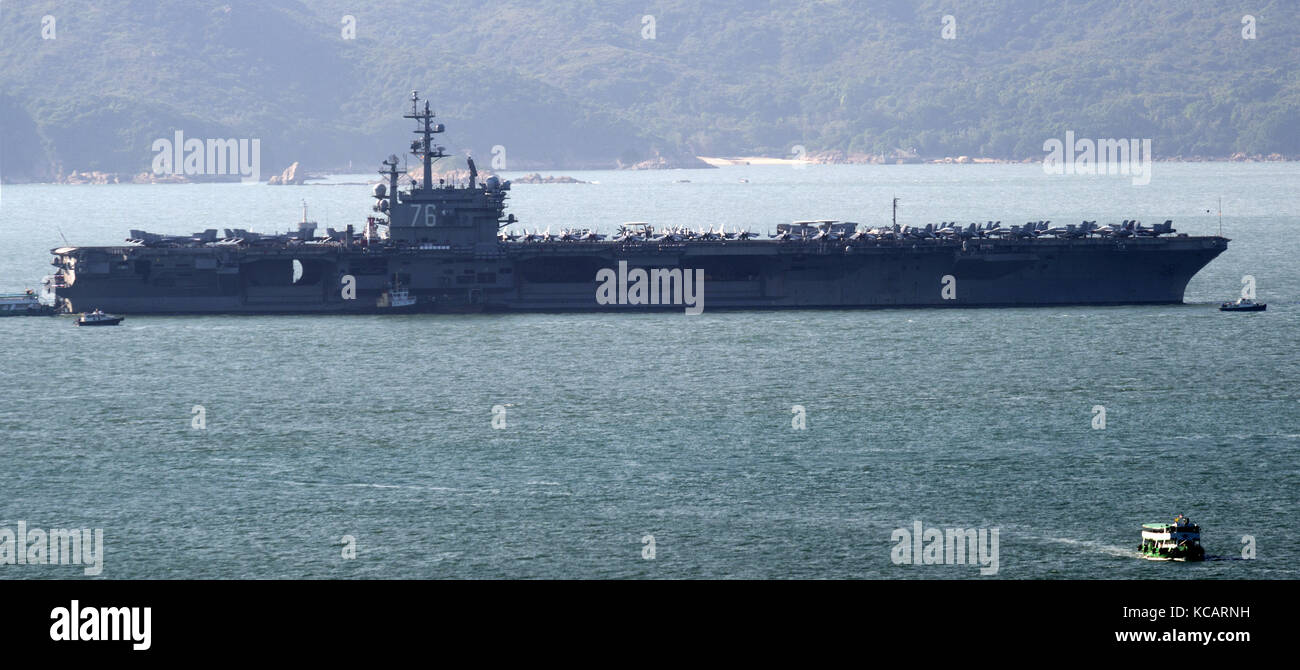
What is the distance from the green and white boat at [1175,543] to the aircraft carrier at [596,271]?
117 ft

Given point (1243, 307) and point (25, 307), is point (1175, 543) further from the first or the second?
point (25, 307)

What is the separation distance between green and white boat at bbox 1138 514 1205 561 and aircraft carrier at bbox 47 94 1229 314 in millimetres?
35570

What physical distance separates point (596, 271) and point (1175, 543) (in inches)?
1540

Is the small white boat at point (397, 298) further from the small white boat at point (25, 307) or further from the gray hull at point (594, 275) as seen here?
the small white boat at point (25, 307)

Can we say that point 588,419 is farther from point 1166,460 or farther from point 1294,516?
point 1294,516

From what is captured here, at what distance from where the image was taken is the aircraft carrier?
63.4 meters

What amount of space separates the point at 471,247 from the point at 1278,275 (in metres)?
44.3

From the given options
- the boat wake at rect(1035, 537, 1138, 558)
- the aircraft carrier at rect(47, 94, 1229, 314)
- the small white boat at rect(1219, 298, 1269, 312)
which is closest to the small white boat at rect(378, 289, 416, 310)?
the aircraft carrier at rect(47, 94, 1229, 314)

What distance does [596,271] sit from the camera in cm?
6481

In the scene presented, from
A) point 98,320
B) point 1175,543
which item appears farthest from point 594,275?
point 1175,543

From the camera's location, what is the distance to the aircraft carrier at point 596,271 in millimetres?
63438

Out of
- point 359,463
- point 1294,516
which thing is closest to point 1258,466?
point 1294,516

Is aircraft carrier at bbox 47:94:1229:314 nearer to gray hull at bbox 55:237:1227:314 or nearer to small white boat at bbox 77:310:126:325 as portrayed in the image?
gray hull at bbox 55:237:1227:314
